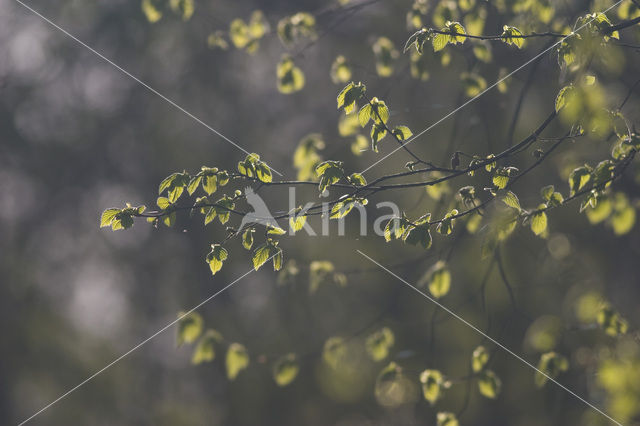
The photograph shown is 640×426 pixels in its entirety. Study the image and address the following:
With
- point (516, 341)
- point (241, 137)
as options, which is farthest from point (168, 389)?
point (516, 341)

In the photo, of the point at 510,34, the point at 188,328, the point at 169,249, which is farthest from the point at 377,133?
the point at 169,249

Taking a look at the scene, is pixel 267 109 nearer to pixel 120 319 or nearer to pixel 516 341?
pixel 120 319

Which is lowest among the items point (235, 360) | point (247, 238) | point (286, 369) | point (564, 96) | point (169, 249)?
point (286, 369)

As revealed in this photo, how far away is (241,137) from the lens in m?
8.40

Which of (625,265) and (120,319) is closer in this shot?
(625,265)

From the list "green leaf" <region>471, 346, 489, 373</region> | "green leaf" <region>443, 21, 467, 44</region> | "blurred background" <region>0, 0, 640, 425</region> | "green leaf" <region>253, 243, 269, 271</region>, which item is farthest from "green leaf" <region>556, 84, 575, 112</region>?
"blurred background" <region>0, 0, 640, 425</region>

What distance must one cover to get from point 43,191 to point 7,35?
2435mm

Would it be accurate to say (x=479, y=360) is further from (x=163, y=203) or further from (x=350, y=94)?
(x=163, y=203)

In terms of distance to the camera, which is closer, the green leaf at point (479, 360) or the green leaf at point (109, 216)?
the green leaf at point (109, 216)

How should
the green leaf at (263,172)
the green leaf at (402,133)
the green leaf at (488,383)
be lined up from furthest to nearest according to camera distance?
the green leaf at (488,383) < the green leaf at (402,133) < the green leaf at (263,172)

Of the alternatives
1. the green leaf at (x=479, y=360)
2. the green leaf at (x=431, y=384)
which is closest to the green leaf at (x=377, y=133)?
the green leaf at (x=431, y=384)

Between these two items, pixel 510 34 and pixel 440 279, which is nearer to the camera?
pixel 510 34

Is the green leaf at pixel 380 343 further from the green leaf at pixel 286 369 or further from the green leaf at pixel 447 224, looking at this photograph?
the green leaf at pixel 447 224

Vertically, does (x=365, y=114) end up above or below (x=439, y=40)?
below
